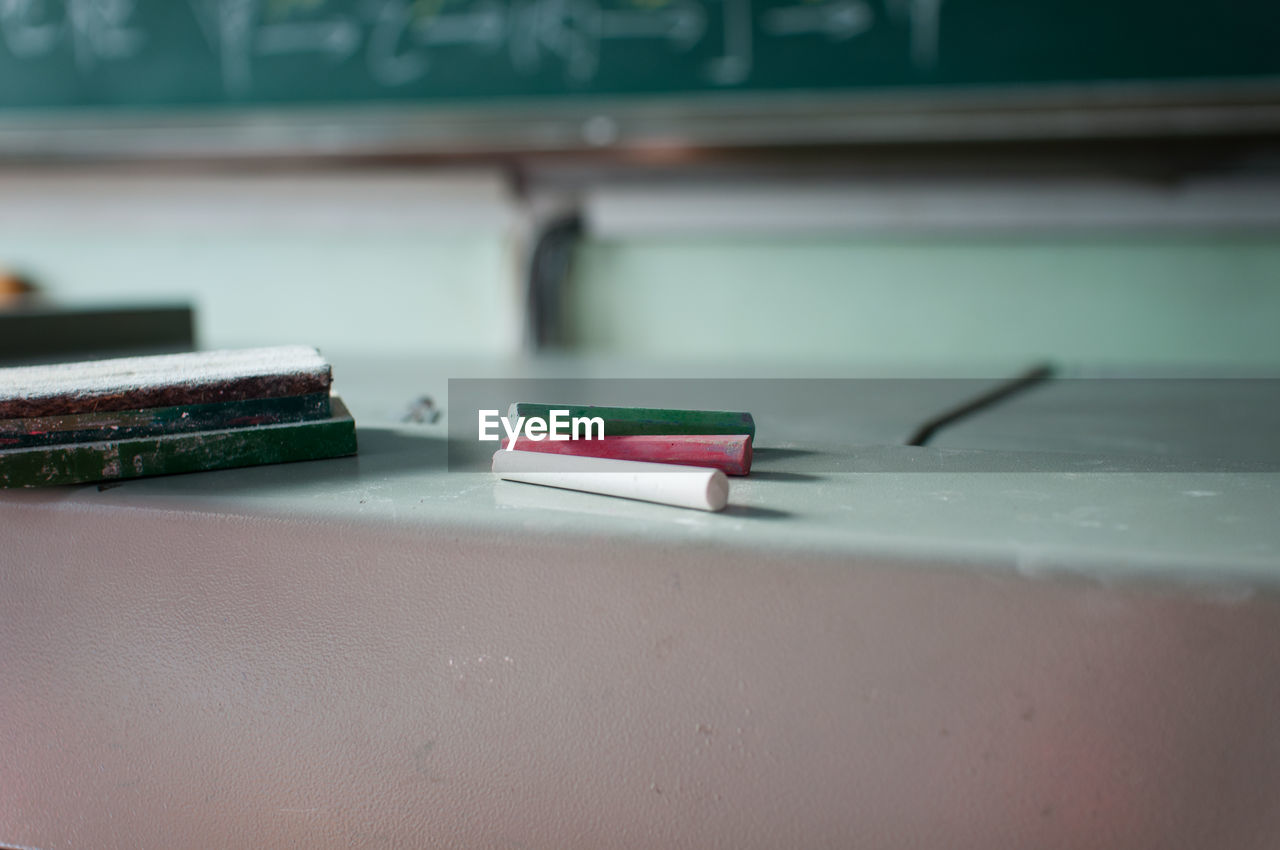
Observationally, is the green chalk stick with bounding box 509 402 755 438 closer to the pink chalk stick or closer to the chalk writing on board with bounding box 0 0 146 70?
the pink chalk stick

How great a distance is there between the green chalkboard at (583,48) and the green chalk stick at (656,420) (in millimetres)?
1348

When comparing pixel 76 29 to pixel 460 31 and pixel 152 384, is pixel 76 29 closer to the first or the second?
pixel 460 31

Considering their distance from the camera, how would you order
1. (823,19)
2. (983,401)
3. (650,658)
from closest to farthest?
(650,658)
(983,401)
(823,19)

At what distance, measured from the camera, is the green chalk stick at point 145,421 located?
0.54 meters

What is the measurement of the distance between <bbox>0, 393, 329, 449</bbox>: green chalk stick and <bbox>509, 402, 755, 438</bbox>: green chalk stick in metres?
0.15

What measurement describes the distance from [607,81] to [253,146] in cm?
71

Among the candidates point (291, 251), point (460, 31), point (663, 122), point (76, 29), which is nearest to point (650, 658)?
point (663, 122)

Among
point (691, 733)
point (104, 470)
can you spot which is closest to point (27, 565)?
point (104, 470)

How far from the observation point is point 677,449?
532mm

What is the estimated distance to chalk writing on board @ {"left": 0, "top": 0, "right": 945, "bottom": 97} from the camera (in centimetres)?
175

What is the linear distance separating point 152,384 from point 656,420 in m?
0.27

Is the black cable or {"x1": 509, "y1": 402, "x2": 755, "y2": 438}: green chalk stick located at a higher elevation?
{"x1": 509, "y1": 402, "x2": 755, "y2": 438}: green chalk stick
